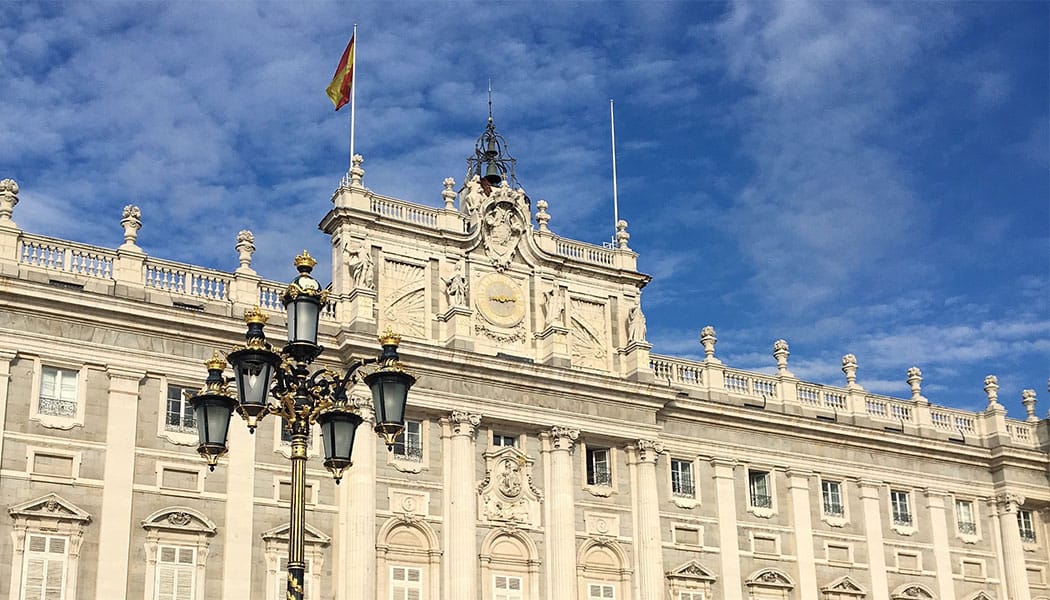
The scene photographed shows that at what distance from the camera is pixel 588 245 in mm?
46781

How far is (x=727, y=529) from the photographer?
46.0 m

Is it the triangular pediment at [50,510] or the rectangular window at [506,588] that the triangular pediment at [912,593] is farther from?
the triangular pediment at [50,510]

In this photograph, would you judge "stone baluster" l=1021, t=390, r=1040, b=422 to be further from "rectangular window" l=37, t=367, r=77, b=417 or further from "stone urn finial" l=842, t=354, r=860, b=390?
"rectangular window" l=37, t=367, r=77, b=417

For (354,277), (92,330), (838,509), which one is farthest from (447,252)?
(838,509)

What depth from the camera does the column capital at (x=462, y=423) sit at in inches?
1629

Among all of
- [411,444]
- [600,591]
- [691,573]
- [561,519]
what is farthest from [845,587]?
[411,444]

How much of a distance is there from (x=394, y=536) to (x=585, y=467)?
683 centimetres

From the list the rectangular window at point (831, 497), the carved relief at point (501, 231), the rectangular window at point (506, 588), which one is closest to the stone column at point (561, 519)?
the rectangular window at point (506, 588)

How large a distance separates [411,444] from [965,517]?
73.9ft

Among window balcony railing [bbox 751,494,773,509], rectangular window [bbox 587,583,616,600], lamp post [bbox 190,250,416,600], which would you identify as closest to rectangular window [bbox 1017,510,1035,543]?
window balcony railing [bbox 751,494,773,509]

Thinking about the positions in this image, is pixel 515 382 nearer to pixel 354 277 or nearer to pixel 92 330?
pixel 354 277

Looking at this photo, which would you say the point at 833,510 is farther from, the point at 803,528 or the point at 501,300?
the point at 501,300

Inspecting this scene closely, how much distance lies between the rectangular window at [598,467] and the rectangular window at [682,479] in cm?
274

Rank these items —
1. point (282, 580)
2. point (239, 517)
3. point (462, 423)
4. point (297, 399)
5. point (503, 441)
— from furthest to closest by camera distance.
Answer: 1. point (503, 441)
2. point (462, 423)
3. point (282, 580)
4. point (239, 517)
5. point (297, 399)
